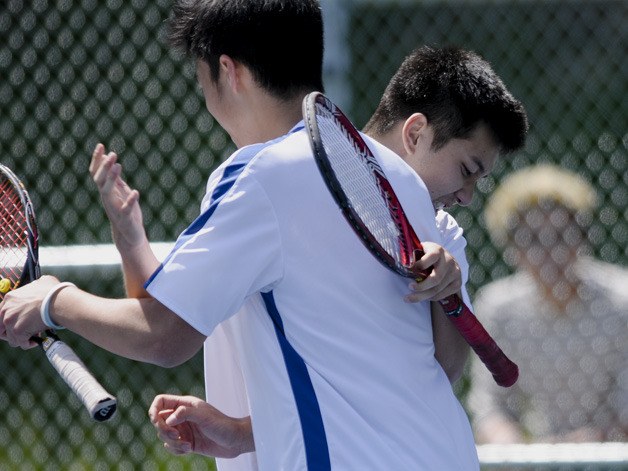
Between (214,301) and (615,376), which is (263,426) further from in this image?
(615,376)

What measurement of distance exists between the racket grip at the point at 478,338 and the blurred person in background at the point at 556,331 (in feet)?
4.25

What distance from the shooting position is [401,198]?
5.97 feet

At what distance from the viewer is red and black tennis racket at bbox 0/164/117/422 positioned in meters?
1.80

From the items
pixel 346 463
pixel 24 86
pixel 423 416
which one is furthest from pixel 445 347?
pixel 24 86

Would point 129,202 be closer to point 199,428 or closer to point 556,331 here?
point 199,428

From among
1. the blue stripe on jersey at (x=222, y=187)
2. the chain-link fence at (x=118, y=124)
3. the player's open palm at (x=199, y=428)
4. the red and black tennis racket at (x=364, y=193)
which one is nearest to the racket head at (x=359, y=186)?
the red and black tennis racket at (x=364, y=193)

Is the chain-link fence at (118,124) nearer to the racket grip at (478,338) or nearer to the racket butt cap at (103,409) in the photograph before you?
the racket grip at (478,338)

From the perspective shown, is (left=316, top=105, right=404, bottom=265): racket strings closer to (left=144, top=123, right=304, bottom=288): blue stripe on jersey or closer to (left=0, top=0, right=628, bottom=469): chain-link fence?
(left=144, top=123, right=304, bottom=288): blue stripe on jersey

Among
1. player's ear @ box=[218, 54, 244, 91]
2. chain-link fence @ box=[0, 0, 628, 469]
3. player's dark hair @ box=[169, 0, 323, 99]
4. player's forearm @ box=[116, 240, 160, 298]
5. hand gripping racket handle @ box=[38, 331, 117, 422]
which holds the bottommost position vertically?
chain-link fence @ box=[0, 0, 628, 469]

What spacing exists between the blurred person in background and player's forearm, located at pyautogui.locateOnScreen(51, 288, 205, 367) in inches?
68.4

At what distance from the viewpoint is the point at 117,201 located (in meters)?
1.75

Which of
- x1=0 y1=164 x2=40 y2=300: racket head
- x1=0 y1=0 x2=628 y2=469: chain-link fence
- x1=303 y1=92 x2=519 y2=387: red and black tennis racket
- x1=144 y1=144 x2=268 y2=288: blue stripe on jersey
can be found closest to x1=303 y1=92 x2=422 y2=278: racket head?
x1=303 y1=92 x2=519 y2=387: red and black tennis racket

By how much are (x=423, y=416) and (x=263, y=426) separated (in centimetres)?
22

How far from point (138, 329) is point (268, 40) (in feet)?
1.57
